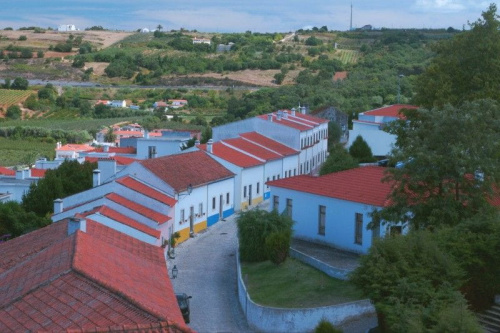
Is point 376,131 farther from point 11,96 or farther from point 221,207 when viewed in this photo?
point 11,96

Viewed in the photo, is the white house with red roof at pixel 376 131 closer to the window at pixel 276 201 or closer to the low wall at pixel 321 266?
the window at pixel 276 201

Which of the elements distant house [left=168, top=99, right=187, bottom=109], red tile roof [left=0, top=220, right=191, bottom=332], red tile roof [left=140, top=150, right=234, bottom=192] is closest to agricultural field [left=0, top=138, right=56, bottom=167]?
distant house [left=168, top=99, right=187, bottom=109]

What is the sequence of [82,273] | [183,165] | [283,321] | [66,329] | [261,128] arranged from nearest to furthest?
[66,329] < [82,273] < [283,321] < [183,165] < [261,128]

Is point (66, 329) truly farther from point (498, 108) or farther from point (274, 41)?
point (274, 41)

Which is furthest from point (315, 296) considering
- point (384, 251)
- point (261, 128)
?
point (261, 128)

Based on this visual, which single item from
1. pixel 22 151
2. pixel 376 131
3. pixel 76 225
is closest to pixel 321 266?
pixel 76 225

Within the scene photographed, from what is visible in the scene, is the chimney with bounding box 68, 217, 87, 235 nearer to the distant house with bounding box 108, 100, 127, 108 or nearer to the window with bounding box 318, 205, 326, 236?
the window with bounding box 318, 205, 326, 236

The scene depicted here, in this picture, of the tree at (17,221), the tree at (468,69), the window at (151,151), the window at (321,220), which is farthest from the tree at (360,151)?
the tree at (17,221)
